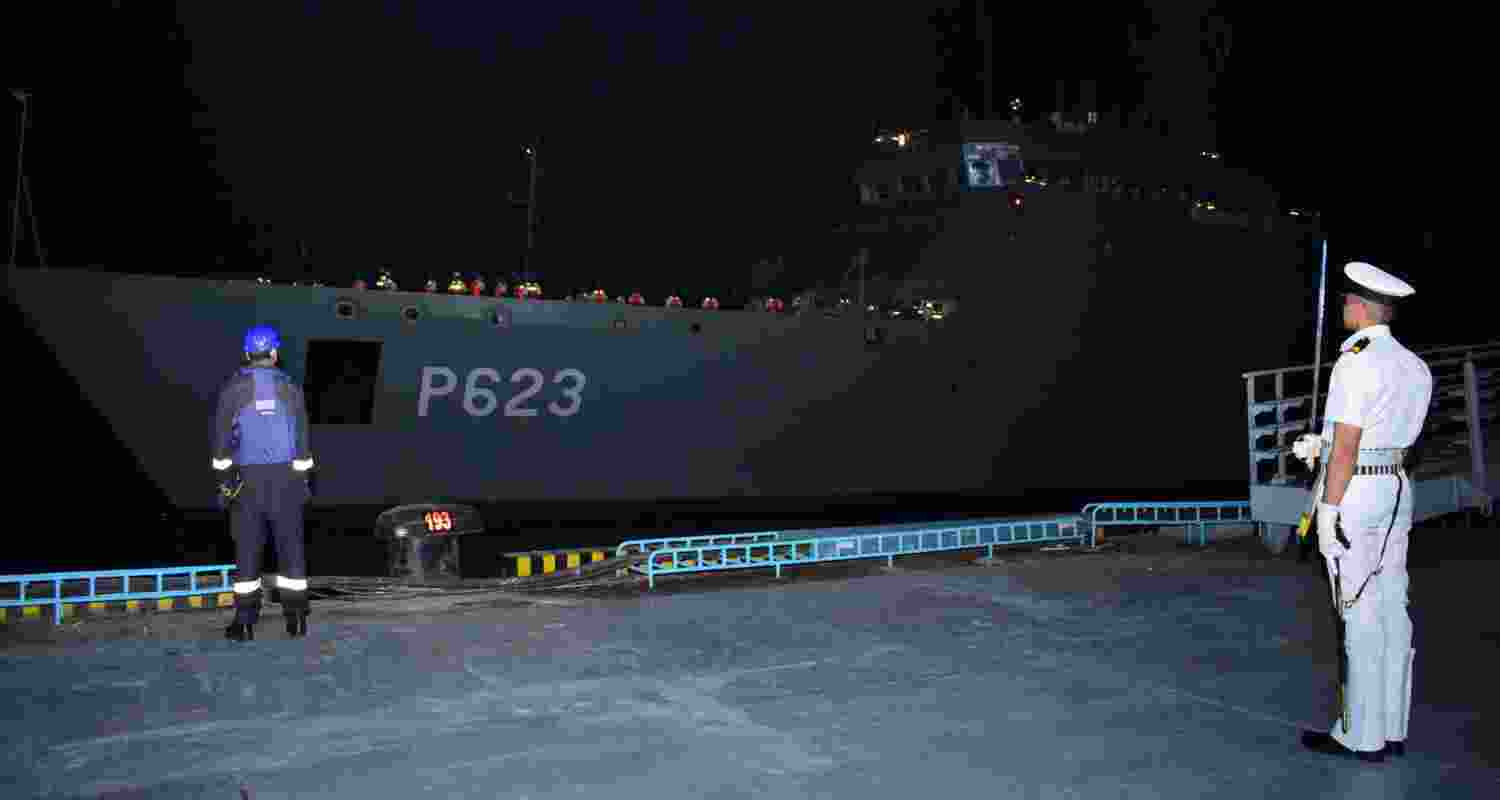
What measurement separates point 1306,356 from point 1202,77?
21.0 feet

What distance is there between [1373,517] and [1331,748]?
1.92 ft

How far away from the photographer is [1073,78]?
80.6 ft

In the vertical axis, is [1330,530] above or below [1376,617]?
above

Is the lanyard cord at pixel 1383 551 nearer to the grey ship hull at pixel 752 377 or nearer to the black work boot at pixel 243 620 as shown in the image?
the black work boot at pixel 243 620

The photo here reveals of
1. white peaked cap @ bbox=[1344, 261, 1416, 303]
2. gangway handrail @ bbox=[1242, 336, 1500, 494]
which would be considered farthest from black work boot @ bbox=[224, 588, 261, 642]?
gangway handrail @ bbox=[1242, 336, 1500, 494]

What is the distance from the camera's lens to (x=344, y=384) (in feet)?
42.8

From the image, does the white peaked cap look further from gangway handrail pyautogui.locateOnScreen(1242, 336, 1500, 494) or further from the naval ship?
the naval ship

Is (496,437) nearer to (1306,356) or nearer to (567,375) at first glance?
(567,375)

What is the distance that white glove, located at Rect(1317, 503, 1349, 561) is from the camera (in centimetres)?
278

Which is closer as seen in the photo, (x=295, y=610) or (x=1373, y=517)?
(x=1373, y=517)

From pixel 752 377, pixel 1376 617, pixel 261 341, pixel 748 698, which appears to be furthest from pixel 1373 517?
pixel 752 377

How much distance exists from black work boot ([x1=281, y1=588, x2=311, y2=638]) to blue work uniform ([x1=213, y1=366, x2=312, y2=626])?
5.2 inches

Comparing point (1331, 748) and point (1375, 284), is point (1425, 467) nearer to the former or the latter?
point (1375, 284)

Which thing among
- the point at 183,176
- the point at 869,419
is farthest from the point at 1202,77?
the point at 183,176
